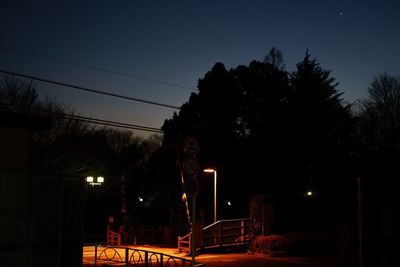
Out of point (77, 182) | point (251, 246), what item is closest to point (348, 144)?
point (251, 246)

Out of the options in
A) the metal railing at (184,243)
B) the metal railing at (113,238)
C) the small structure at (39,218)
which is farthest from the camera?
the metal railing at (113,238)

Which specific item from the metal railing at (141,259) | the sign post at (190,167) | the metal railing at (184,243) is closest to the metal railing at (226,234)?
the metal railing at (184,243)

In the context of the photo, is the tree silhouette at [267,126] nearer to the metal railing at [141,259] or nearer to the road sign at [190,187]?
the metal railing at [141,259]

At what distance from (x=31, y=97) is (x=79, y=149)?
4.59 m

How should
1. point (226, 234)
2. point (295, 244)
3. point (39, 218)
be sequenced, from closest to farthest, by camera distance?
point (39, 218) < point (295, 244) < point (226, 234)

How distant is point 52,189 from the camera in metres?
11.5

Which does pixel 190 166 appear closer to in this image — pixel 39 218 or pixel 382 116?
pixel 39 218

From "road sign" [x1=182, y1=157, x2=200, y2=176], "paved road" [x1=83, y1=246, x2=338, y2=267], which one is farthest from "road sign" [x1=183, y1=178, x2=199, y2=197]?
"paved road" [x1=83, y1=246, x2=338, y2=267]

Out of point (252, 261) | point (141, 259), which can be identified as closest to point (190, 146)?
point (141, 259)

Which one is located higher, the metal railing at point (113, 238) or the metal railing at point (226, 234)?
the metal railing at point (226, 234)

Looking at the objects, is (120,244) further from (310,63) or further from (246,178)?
(310,63)

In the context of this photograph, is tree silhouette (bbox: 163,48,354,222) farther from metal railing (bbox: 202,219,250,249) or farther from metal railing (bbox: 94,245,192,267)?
metal railing (bbox: 94,245,192,267)

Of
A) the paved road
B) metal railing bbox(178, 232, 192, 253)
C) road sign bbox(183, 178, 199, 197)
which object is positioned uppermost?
road sign bbox(183, 178, 199, 197)

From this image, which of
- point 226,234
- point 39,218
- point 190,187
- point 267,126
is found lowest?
point 226,234
